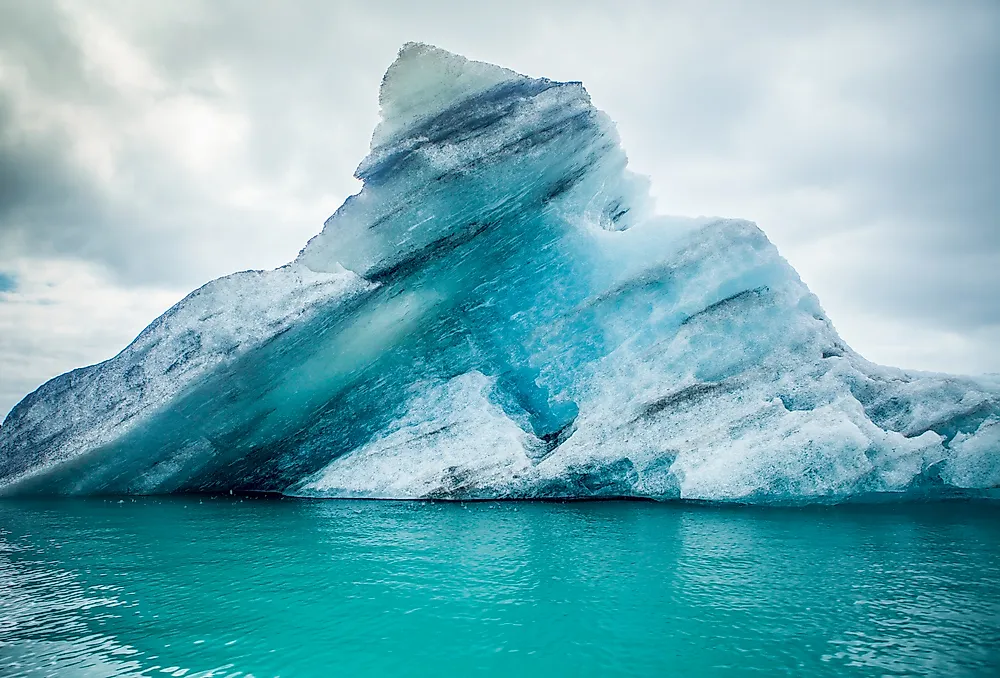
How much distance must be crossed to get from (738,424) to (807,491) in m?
2.07

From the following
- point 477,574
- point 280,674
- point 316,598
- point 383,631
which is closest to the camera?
point 280,674

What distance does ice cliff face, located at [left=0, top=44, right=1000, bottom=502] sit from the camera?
51.0ft

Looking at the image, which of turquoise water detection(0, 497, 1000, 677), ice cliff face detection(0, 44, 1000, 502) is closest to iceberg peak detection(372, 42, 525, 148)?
ice cliff face detection(0, 44, 1000, 502)

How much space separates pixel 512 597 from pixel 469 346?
11.0 m

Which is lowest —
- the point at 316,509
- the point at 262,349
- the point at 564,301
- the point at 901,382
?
the point at 316,509

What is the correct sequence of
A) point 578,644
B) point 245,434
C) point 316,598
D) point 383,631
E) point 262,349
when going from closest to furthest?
1. point 578,644
2. point 383,631
3. point 316,598
4. point 262,349
5. point 245,434

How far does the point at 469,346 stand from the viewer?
17891 millimetres

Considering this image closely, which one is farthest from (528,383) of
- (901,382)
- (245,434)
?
(901,382)

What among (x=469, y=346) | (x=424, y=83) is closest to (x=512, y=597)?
(x=469, y=346)

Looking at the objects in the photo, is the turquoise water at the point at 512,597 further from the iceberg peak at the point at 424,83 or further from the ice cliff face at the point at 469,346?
the iceberg peak at the point at 424,83

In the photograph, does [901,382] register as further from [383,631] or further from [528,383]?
[383,631]

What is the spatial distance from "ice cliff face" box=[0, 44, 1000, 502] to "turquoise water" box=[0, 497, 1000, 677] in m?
3.51

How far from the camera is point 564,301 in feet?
57.7

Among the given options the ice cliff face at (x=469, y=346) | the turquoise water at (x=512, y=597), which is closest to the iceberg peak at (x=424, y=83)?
the ice cliff face at (x=469, y=346)
